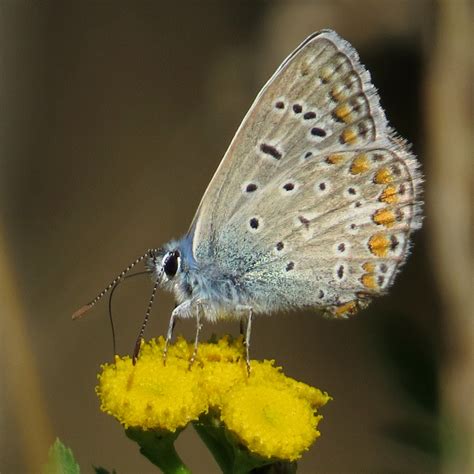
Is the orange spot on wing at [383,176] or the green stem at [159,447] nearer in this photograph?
the green stem at [159,447]

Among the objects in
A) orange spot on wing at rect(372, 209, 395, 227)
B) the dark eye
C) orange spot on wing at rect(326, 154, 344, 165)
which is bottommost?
orange spot on wing at rect(372, 209, 395, 227)

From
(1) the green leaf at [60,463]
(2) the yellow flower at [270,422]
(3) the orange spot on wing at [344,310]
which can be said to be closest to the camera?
(1) the green leaf at [60,463]

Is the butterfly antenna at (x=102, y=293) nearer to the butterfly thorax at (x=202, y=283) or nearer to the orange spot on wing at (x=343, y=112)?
the butterfly thorax at (x=202, y=283)

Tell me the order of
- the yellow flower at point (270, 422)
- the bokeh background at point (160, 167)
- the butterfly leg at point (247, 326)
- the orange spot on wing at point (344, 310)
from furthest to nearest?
the bokeh background at point (160, 167) → the orange spot on wing at point (344, 310) → the butterfly leg at point (247, 326) → the yellow flower at point (270, 422)

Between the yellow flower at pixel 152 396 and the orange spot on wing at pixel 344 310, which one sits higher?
the yellow flower at pixel 152 396

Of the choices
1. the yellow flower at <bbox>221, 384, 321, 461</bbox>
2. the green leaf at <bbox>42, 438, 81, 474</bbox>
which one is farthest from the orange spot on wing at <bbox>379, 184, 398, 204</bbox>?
the green leaf at <bbox>42, 438, 81, 474</bbox>

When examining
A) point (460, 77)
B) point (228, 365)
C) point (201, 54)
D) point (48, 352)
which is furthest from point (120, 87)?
point (228, 365)

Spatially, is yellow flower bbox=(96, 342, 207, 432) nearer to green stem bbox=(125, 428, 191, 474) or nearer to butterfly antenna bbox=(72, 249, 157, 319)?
green stem bbox=(125, 428, 191, 474)

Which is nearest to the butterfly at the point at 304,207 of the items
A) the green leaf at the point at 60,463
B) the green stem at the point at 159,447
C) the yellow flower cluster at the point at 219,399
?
the yellow flower cluster at the point at 219,399

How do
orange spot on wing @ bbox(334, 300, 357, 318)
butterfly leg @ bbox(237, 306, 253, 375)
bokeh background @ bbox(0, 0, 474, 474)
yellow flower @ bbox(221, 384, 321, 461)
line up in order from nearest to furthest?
1. yellow flower @ bbox(221, 384, 321, 461)
2. butterfly leg @ bbox(237, 306, 253, 375)
3. orange spot on wing @ bbox(334, 300, 357, 318)
4. bokeh background @ bbox(0, 0, 474, 474)
